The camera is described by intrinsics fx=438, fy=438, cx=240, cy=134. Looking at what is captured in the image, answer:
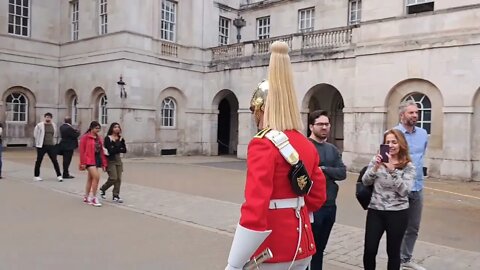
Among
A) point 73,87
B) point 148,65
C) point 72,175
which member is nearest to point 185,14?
point 148,65

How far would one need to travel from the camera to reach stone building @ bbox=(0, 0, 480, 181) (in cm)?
Answer: 1553

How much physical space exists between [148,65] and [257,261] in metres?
20.5

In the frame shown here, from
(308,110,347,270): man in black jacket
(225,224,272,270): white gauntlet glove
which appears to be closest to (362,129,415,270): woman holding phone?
(308,110,347,270): man in black jacket

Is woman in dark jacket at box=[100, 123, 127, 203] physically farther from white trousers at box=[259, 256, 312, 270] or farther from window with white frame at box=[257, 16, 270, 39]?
window with white frame at box=[257, 16, 270, 39]

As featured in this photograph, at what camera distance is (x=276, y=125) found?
249cm

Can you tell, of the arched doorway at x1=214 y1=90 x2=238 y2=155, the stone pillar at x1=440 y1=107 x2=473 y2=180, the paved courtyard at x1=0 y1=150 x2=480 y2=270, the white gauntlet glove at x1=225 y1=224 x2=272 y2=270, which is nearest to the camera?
the white gauntlet glove at x1=225 y1=224 x2=272 y2=270

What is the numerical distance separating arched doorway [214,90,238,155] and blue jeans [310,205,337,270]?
22573mm

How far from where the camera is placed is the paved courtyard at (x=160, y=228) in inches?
217

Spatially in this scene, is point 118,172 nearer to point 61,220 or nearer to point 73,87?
point 61,220

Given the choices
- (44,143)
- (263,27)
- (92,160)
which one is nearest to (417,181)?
(92,160)

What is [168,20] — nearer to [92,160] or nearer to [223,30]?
[223,30]

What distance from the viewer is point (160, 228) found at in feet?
23.5

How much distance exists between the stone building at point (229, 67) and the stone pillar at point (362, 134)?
44mm

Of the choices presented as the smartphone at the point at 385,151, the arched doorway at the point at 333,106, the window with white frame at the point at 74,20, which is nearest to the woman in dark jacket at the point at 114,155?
the smartphone at the point at 385,151
